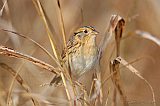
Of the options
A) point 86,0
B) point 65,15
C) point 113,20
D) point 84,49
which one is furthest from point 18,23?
point 113,20

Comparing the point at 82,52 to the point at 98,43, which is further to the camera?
the point at 98,43

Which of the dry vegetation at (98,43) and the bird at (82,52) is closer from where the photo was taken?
the dry vegetation at (98,43)

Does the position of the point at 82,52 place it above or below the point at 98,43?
below

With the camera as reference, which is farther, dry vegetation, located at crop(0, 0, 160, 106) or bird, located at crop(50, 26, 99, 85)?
bird, located at crop(50, 26, 99, 85)

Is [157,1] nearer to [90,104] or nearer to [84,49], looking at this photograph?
[84,49]
